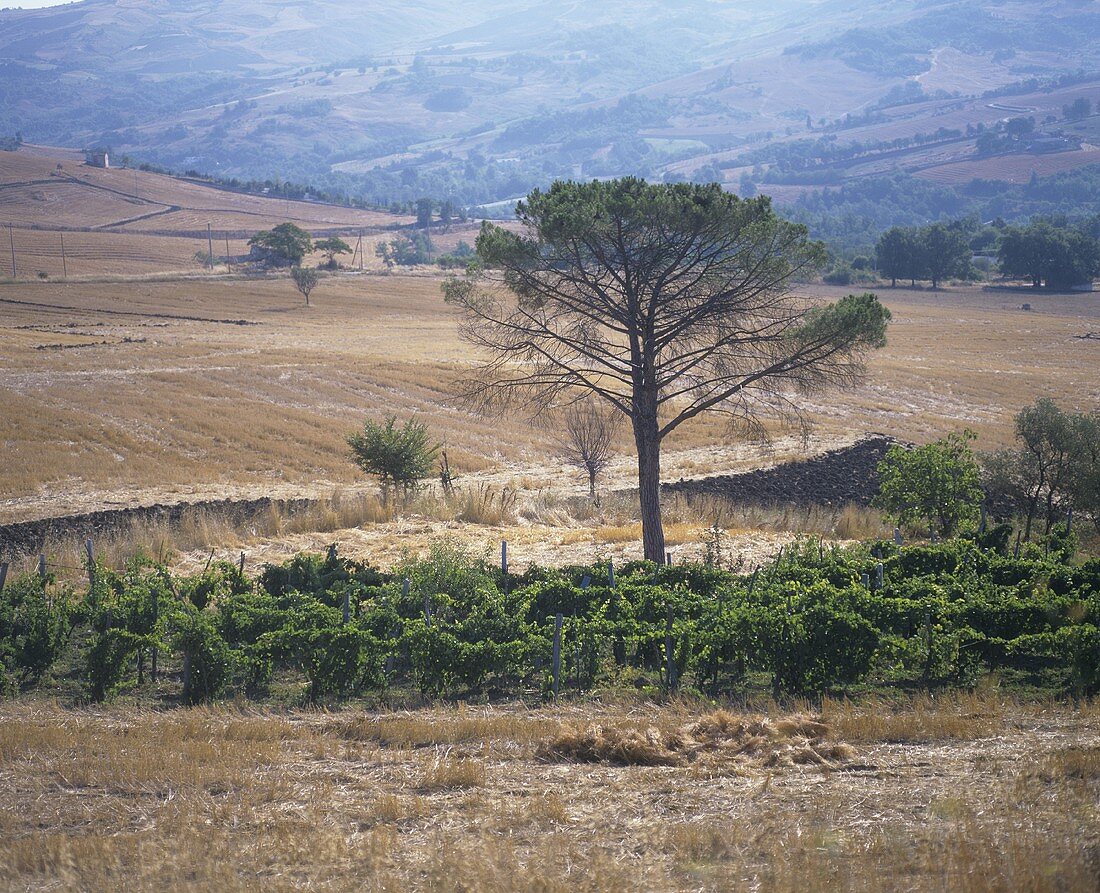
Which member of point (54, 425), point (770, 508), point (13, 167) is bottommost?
point (770, 508)

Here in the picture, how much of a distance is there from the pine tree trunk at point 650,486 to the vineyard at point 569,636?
3.25 m

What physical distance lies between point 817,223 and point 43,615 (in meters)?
199

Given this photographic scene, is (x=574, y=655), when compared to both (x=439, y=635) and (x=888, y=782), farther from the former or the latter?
(x=888, y=782)

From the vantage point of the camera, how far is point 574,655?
1245 centimetres

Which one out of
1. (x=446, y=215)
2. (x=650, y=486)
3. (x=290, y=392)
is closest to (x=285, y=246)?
(x=290, y=392)

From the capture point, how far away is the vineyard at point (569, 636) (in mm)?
11703

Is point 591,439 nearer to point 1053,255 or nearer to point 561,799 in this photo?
point 561,799

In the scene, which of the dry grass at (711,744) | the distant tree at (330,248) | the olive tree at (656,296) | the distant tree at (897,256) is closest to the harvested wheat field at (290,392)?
the olive tree at (656,296)

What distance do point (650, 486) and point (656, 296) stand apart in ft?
11.6

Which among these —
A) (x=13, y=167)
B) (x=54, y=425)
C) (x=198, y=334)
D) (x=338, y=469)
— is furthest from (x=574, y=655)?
(x=13, y=167)

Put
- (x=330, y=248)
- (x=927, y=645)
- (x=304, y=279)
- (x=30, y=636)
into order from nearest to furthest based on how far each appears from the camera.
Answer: (x=927, y=645) → (x=30, y=636) → (x=304, y=279) → (x=330, y=248)

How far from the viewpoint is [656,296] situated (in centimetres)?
1802

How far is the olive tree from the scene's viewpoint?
17.1m

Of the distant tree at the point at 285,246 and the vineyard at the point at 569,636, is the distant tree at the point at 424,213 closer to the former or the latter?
the distant tree at the point at 285,246
